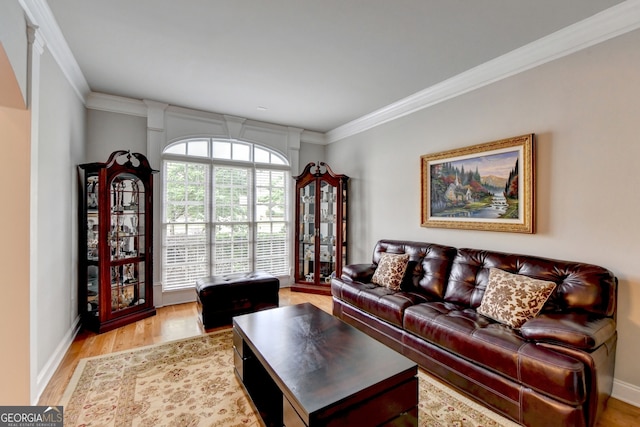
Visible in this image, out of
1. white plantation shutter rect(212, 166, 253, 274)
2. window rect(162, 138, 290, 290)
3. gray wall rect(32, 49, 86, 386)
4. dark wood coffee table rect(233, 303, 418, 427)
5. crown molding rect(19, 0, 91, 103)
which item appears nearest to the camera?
dark wood coffee table rect(233, 303, 418, 427)

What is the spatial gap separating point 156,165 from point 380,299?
138 inches

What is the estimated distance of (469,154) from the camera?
3.18 meters

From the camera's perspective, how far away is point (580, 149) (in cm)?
238

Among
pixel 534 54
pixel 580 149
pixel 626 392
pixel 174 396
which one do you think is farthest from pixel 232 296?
pixel 534 54

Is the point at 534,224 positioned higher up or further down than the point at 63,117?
further down

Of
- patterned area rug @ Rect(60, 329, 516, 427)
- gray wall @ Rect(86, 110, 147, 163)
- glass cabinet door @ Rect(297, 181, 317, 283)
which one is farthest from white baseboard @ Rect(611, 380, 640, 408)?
gray wall @ Rect(86, 110, 147, 163)

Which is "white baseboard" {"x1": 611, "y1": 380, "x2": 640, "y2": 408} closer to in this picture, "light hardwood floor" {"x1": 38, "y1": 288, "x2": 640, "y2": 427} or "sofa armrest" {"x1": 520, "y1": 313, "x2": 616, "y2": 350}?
"light hardwood floor" {"x1": 38, "y1": 288, "x2": 640, "y2": 427}

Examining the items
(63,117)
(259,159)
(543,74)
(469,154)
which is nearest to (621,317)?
(469,154)

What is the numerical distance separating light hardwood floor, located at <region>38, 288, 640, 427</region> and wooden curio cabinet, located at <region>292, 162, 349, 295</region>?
1.97 ft

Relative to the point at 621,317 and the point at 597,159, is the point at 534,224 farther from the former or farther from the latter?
the point at 621,317

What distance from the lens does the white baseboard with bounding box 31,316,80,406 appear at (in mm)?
2178

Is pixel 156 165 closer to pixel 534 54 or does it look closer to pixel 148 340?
pixel 148 340

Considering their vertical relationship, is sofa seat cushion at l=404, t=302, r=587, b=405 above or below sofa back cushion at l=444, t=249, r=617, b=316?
below

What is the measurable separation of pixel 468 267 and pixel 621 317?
1.08 metres
